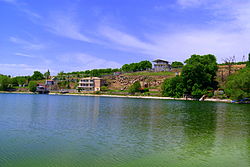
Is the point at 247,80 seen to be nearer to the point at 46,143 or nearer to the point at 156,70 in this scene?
the point at 46,143

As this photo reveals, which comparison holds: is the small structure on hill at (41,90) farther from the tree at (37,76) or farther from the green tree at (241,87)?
the green tree at (241,87)

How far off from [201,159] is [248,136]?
8.63m

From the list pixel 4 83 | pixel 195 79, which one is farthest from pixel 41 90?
pixel 195 79

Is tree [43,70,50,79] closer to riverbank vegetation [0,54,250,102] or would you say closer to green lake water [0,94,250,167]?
riverbank vegetation [0,54,250,102]

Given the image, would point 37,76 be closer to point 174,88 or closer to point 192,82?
point 174,88

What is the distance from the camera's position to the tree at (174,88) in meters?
85.2

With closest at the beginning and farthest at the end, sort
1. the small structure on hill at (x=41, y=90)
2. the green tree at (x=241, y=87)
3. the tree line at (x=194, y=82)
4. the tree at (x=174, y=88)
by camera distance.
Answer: the green tree at (x=241, y=87)
the tree line at (x=194, y=82)
the tree at (x=174, y=88)
the small structure on hill at (x=41, y=90)

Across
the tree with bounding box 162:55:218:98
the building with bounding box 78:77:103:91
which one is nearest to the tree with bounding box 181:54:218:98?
the tree with bounding box 162:55:218:98

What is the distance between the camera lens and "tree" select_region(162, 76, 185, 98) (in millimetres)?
85250

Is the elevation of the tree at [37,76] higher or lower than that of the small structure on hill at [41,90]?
higher

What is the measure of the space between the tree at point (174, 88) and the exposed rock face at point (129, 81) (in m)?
19.9

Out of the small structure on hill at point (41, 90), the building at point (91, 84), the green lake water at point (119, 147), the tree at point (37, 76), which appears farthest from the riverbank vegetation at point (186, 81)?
the green lake water at point (119, 147)

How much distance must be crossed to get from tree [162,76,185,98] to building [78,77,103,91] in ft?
159

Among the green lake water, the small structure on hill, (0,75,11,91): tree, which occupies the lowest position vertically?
the green lake water
